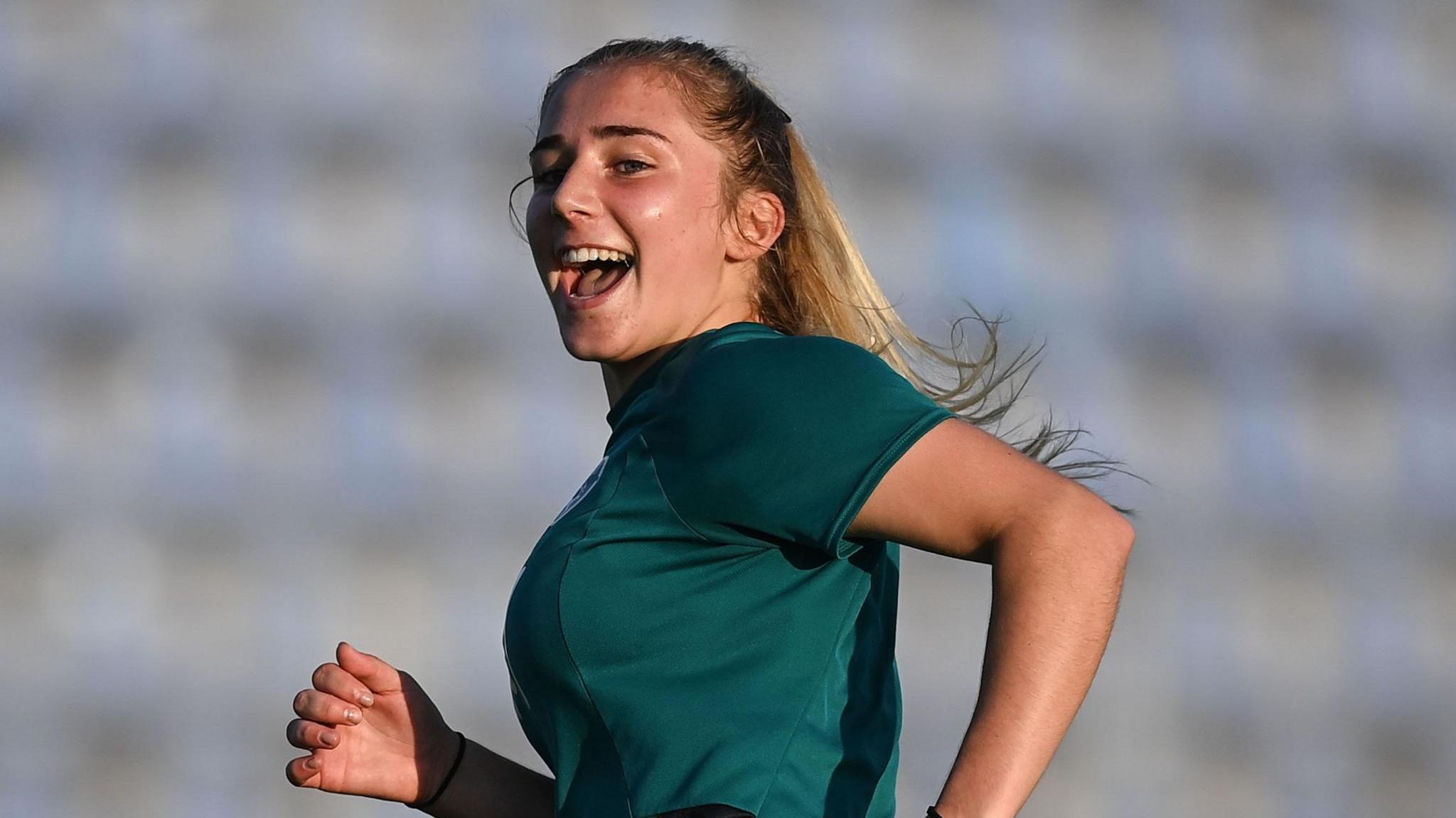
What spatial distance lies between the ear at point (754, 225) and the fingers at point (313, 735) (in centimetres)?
60

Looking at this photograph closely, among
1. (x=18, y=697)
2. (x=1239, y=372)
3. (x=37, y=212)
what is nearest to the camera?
(x=18, y=697)

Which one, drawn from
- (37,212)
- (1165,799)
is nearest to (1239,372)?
(1165,799)

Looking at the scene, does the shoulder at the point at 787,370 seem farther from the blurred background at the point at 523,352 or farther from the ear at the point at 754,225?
the blurred background at the point at 523,352

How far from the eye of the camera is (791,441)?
52.2 inches

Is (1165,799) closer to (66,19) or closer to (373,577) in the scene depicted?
(373,577)

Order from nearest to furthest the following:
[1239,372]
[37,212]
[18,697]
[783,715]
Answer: [783,715]
[18,697]
[37,212]
[1239,372]

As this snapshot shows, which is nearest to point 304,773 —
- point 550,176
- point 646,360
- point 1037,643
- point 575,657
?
point 575,657

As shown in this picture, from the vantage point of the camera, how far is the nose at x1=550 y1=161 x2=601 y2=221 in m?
1.67

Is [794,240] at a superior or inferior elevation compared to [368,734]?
superior

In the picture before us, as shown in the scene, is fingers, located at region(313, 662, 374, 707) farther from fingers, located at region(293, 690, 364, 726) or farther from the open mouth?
the open mouth

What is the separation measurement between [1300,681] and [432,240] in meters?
2.36

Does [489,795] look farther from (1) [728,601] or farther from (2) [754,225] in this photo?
(2) [754,225]

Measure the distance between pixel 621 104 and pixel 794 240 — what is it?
0.24 metres

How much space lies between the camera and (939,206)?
14.3 feet
